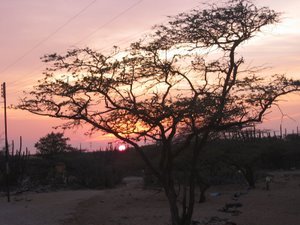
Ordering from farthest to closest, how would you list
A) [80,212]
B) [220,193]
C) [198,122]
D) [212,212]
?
[220,193] < [80,212] < [212,212] < [198,122]

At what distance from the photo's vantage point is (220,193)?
1532 inches

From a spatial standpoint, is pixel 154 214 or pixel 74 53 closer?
pixel 74 53

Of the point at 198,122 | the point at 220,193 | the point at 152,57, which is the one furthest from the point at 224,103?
the point at 220,193

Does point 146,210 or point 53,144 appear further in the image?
point 53,144

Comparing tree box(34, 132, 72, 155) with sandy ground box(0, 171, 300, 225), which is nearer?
sandy ground box(0, 171, 300, 225)

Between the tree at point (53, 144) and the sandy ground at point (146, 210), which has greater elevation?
the tree at point (53, 144)

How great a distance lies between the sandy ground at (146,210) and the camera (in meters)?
25.1

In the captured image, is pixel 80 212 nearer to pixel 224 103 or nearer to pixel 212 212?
pixel 212 212

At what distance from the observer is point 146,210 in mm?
30484

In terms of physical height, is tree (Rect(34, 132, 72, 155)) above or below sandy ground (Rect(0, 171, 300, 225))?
above

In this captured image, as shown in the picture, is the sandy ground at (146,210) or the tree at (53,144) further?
the tree at (53,144)

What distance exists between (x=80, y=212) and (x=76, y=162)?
32.4 meters

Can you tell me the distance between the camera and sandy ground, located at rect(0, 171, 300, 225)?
989 inches

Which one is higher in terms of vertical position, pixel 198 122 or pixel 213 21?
pixel 213 21
